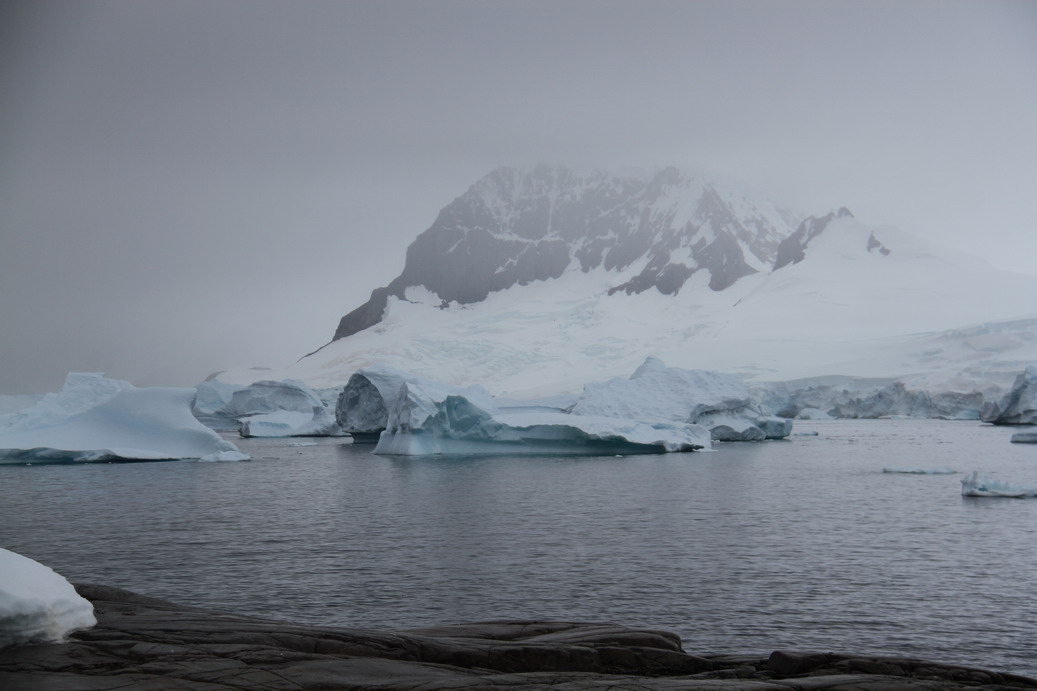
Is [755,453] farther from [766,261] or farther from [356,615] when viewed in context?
[766,261]

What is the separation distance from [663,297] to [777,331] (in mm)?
36108

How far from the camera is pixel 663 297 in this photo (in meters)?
127

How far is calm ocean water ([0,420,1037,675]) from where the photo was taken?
8859 millimetres

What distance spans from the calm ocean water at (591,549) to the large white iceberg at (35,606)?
319cm

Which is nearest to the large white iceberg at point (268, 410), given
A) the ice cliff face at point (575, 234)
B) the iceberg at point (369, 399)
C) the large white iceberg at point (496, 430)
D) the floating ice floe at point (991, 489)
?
the iceberg at point (369, 399)

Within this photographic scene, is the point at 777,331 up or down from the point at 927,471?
up

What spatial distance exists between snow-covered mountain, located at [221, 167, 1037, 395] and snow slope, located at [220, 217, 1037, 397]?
261 mm

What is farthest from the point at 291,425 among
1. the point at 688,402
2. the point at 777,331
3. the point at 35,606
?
the point at 777,331

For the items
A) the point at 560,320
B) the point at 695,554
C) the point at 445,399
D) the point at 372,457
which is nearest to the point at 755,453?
the point at 445,399

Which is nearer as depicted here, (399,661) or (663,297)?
(399,661)

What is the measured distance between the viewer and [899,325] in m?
86.1

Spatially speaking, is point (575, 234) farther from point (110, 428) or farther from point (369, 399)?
point (110, 428)

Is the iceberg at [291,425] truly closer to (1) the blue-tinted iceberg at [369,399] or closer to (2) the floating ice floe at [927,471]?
(1) the blue-tinted iceberg at [369,399]

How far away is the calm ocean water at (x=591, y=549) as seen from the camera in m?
8.86
